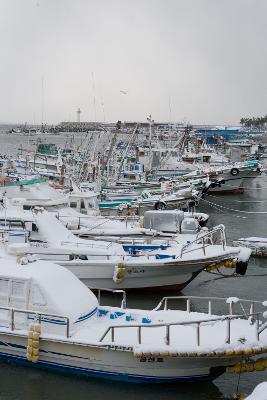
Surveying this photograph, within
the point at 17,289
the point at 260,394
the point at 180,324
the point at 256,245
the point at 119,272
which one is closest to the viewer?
the point at 260,394

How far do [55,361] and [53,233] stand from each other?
743 centimetres

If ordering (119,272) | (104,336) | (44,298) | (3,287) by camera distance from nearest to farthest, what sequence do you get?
1. (104,336)
2. (44,298)
3. (3,287)
4. (119,272)

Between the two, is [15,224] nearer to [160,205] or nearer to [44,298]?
[44,298]

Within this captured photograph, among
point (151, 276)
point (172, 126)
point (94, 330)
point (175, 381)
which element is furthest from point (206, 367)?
point (172, 126)

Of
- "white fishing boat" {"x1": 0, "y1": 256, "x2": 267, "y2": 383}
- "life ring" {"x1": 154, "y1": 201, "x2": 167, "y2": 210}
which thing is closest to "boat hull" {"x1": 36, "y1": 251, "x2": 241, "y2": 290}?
"white fishing boat" {"x1": 0, "y1": 256, "x2": 267, "y2": 383}

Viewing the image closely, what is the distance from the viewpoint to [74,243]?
20.3 meters

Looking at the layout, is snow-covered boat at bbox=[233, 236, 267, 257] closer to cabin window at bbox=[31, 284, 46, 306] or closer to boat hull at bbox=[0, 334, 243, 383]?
boat hull at bbox=[0, 334, 243, 383]

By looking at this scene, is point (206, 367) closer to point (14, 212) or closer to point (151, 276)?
point (151, 276)

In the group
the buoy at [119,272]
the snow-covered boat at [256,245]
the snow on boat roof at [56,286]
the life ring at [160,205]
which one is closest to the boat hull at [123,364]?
the snow on boat roof at [56,286]

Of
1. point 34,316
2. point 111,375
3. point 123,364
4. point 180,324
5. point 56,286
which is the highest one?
point 56,286

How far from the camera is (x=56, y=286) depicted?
13.7 metres

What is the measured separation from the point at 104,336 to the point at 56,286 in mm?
1759

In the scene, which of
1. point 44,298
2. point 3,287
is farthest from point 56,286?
point 3,287

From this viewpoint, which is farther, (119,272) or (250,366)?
(119,272)
